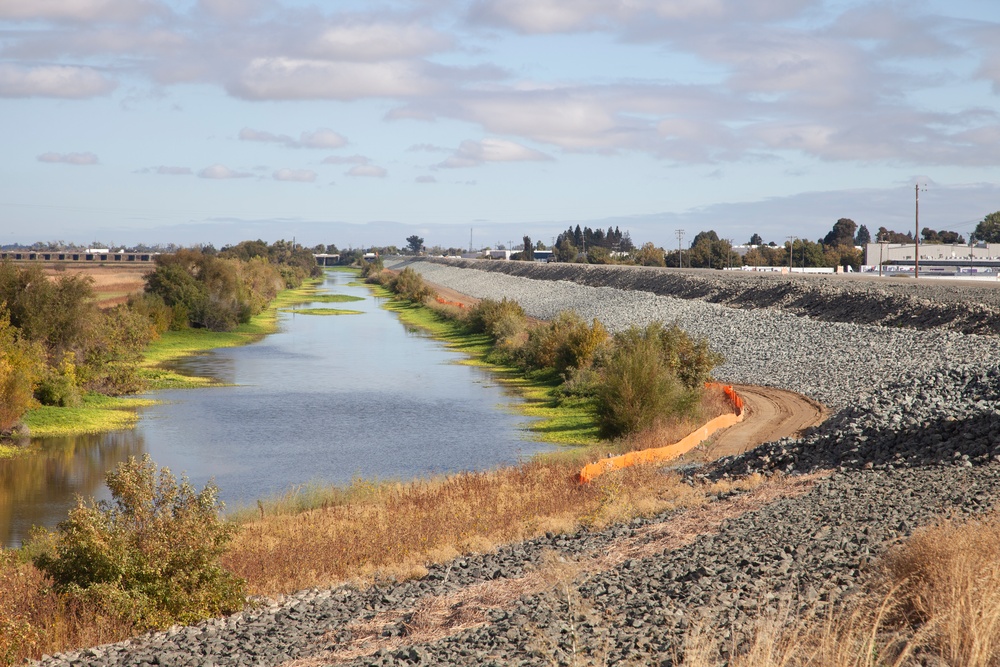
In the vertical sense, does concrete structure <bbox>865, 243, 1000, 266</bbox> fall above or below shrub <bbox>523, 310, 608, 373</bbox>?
above

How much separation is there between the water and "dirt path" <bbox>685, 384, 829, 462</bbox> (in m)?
5.81

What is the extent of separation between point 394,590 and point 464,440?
1722cm

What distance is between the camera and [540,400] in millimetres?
39250

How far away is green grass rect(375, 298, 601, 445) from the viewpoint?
30.9 meters

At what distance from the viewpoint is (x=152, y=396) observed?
39.4 metres

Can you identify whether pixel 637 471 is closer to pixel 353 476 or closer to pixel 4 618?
pixel 353 476

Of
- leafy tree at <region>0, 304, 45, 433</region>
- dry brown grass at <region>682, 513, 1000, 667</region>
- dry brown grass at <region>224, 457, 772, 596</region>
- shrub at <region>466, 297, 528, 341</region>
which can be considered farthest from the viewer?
shrub at <region>466, 297, 528, 341</region>

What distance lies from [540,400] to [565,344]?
18.1 feet

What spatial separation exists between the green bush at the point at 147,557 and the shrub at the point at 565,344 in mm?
29127

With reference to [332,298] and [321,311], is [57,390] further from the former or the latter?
[332,298]

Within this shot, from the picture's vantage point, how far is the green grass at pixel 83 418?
1243 inches

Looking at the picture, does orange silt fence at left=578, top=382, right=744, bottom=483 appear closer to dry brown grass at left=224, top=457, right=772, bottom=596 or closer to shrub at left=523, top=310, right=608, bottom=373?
dry brown grass at left=224, top=457, right=772, bottom=596

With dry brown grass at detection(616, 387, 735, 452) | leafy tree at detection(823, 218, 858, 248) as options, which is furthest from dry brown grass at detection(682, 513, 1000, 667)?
leafy tree at detection(823, 218, 858, 248)

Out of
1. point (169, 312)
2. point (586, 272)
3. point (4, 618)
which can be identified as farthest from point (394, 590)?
point (586, 272)
